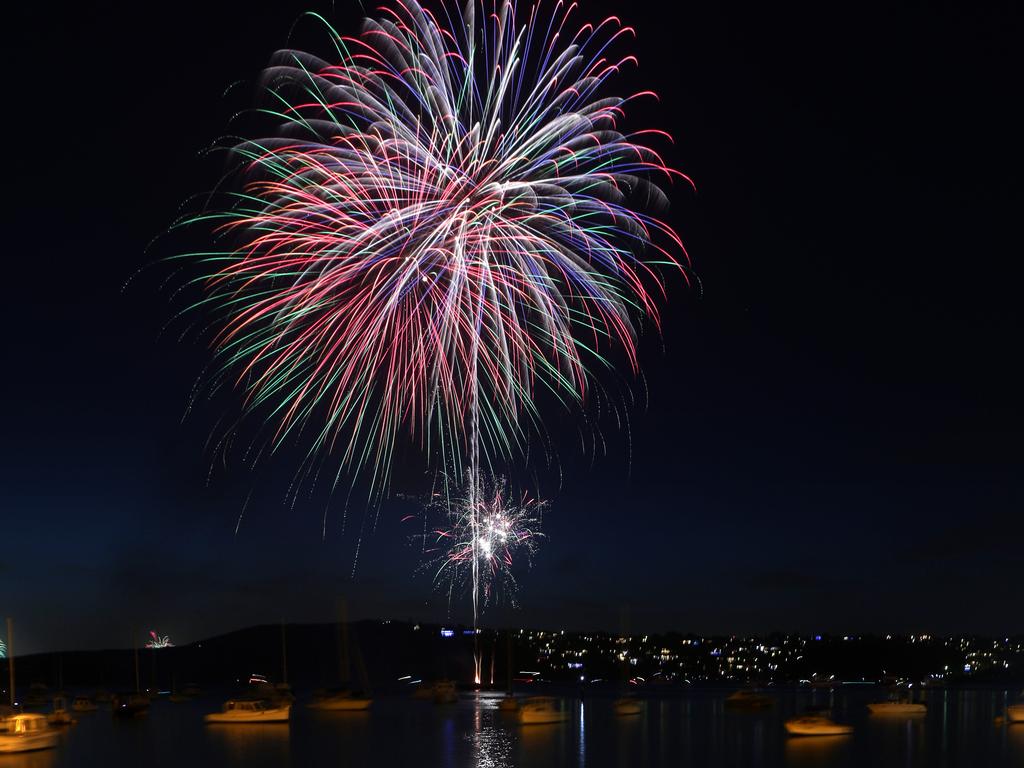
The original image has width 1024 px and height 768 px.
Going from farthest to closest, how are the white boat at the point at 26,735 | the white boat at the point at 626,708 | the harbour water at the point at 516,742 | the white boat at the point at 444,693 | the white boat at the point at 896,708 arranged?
the white boat at the point at 444,693 → the white boat at the point at 896,708 → the white boat at the point at 626,708 → the white boat at the point at 26,735 → the harbour water at the point at 516,742

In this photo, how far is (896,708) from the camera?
86812mm

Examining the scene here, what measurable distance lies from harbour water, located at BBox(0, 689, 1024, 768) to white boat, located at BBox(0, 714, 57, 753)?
1.00 m

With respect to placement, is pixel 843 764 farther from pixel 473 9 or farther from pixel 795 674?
pixel 795 674

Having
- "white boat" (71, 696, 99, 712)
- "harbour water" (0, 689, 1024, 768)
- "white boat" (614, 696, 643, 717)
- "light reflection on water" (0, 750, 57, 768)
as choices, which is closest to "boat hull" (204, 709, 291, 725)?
"harbour water" (0, 689, 1024, 768)

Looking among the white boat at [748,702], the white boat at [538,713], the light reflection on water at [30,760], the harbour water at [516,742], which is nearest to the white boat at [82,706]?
the harbour water at [516,742]

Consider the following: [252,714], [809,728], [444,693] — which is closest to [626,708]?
[809,728]

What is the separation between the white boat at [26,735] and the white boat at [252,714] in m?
17.8

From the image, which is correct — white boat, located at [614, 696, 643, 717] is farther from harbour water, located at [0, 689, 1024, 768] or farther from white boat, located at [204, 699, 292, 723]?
white boat, located at [204, 699, 292, 723]

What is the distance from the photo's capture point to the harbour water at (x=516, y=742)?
49.9m

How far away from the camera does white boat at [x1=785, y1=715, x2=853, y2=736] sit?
210ft

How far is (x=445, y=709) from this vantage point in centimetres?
9388

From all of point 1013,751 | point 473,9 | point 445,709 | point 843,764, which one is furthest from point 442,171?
point 445,709

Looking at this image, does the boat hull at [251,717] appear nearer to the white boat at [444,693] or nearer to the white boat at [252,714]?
the white boat at [252,714]

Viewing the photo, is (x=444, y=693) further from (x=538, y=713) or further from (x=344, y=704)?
(x=538, y=713)
